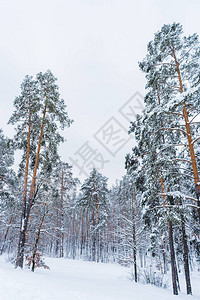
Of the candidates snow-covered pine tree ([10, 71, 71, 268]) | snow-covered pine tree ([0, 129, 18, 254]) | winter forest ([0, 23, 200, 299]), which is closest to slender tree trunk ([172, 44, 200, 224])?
winter forest ([0, 23, 200, 299])

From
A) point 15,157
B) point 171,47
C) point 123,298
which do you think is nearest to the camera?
point 123,298

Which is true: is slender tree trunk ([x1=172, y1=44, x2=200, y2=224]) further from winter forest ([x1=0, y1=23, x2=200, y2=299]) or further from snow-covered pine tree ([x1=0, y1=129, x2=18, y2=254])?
snow-covered pine tree ([x1=0, y1=129, x2=18, y2=254])

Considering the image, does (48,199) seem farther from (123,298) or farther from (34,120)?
(123,298)

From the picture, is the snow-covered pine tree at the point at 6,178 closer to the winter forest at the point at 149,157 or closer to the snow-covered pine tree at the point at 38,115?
the winter forest at the point at 149,157

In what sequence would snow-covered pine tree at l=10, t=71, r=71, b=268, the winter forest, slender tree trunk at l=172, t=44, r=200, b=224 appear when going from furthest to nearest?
snow-covered pine tree at l=10, t=71, r=71, b=268 → the winter forest → slender tree trunk at l=172, t=44, r=200, b=224

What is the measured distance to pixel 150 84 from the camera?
8.23 metres

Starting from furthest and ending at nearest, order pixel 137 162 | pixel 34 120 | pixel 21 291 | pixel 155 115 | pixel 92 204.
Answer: pixel 92 204 < pixel 34 120 < pixel 137 162 < pixel 155 115 < pixel 21 291

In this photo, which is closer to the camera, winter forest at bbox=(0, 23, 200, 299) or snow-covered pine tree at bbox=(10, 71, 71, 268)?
winter forest at bbox=(0, 23, 200, 299)

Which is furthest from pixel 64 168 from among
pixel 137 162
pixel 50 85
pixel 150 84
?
pixel 150 84

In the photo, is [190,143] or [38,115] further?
[38,115]

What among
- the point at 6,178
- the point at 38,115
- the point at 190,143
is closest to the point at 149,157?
the point at 190,143

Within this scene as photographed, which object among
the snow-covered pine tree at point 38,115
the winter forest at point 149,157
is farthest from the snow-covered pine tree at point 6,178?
the snow-covered pine tree at point 38,115

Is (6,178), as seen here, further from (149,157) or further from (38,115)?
(149,157)

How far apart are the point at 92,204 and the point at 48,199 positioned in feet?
41.3
